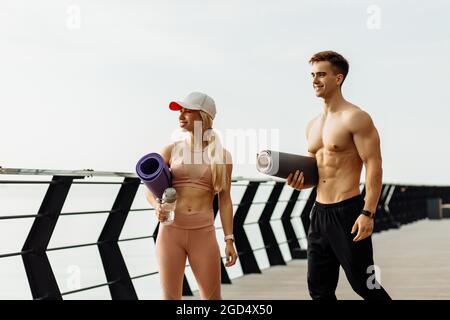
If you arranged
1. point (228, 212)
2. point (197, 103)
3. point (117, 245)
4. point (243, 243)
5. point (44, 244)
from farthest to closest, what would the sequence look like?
1. point (243, 243)
2. point (117, 245)
3. point (44, 244)
4. point (228, 212)
5. point (197, 103)

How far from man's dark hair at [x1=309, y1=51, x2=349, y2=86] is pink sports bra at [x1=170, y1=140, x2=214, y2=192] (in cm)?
76

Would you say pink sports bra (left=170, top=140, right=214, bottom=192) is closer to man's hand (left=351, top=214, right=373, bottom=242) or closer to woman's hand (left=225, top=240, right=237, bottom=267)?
woman's hand (left=225, top=240, right=237, bottom=267)

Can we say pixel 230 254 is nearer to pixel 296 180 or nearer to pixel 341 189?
pixel 296 180

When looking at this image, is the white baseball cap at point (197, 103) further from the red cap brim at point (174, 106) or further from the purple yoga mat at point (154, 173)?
the purple yoga mat at point (154, 173)

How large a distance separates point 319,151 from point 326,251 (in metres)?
0.50

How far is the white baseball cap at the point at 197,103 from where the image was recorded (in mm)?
4000

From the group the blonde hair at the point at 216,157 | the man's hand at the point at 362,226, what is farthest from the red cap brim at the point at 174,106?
the man's hand at the point at 362,226

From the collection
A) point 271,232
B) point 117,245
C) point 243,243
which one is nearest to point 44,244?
point 117,245

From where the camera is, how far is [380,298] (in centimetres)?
422

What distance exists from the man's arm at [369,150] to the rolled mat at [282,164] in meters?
0.28

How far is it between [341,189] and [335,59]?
64 centimetres

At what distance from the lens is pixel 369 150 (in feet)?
13.7

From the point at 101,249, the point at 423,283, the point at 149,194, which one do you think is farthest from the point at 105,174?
the point at 423,283
